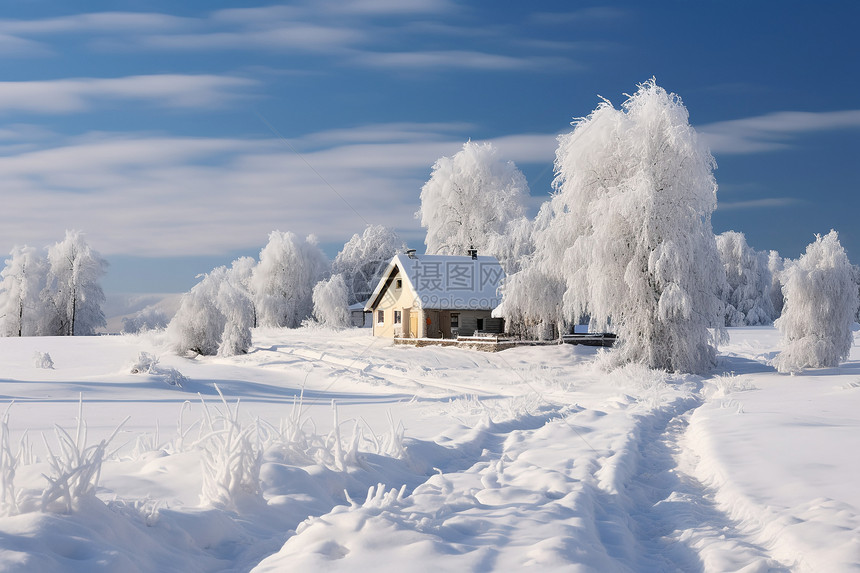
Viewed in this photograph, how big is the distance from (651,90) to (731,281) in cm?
4718

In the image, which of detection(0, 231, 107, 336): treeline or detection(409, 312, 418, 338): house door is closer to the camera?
detection(409, 312, 418, 338): house door

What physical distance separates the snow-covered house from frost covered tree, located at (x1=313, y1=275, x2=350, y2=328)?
1494cm

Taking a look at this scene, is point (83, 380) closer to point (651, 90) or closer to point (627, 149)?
point (627, 149)

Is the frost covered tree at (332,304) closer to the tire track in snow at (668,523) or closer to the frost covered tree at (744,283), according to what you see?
the frost covered tree at (744,283)

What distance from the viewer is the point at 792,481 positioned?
722 cm

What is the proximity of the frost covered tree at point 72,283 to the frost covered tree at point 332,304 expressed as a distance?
19.3 meters

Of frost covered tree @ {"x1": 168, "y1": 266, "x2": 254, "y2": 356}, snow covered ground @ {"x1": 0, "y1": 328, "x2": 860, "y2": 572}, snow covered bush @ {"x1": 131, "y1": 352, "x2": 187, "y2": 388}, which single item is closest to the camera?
snow covered ground @ {"x1": 0, "y1": 328, "x2": 860, "y2": 572}

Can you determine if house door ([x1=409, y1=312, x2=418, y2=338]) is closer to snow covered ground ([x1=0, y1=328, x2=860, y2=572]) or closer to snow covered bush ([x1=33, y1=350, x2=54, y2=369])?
snow covered bush ([x1=33, y1=350, x2=54, y2=369])

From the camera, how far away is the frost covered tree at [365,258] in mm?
68875

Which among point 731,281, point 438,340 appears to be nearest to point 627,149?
point 438,340

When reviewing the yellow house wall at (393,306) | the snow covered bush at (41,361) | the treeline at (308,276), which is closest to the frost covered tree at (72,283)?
the treeline at (308,276)

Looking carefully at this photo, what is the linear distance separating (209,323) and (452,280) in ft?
49.9

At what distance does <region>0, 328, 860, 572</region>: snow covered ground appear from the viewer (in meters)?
4.21

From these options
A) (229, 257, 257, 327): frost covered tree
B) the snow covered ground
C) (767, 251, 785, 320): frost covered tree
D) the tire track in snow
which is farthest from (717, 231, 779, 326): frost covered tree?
the tire track in snow
